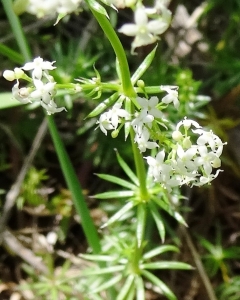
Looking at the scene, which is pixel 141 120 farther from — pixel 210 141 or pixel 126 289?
pixel 126 289

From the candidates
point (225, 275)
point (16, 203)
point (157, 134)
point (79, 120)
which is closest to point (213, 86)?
point (79, 120)

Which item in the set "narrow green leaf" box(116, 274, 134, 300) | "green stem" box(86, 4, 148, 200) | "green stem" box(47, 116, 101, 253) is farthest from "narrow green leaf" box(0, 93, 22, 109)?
"narrow green leaf" box(116, 274, 134, 300)

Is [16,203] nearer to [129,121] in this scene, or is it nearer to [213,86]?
[213,86]

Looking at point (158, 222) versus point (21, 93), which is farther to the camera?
point (158, 222)

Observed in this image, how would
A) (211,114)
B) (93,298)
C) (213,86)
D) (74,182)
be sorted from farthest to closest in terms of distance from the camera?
(213,86) → (211,114) → (93,298) → (74,182)

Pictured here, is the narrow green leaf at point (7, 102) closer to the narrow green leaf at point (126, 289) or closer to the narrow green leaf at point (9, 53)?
the narrow green leaf at point (9, 53)

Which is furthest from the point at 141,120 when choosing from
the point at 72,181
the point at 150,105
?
the point at 72,181

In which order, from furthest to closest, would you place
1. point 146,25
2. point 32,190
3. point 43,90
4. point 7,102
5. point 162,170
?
point 32,190
point 7,102
point 162,170
point 43,90
point 146,25

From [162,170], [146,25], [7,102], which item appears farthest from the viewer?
[7,102]

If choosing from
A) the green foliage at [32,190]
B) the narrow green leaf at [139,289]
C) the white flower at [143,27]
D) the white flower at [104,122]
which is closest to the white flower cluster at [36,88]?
the white flower at [104,122]

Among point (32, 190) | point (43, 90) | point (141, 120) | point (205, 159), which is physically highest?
point (32, 190)

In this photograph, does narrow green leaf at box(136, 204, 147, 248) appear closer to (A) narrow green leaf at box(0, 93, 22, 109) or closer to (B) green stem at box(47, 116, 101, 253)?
(B) green stem at box(47, 116, 101, 253)
